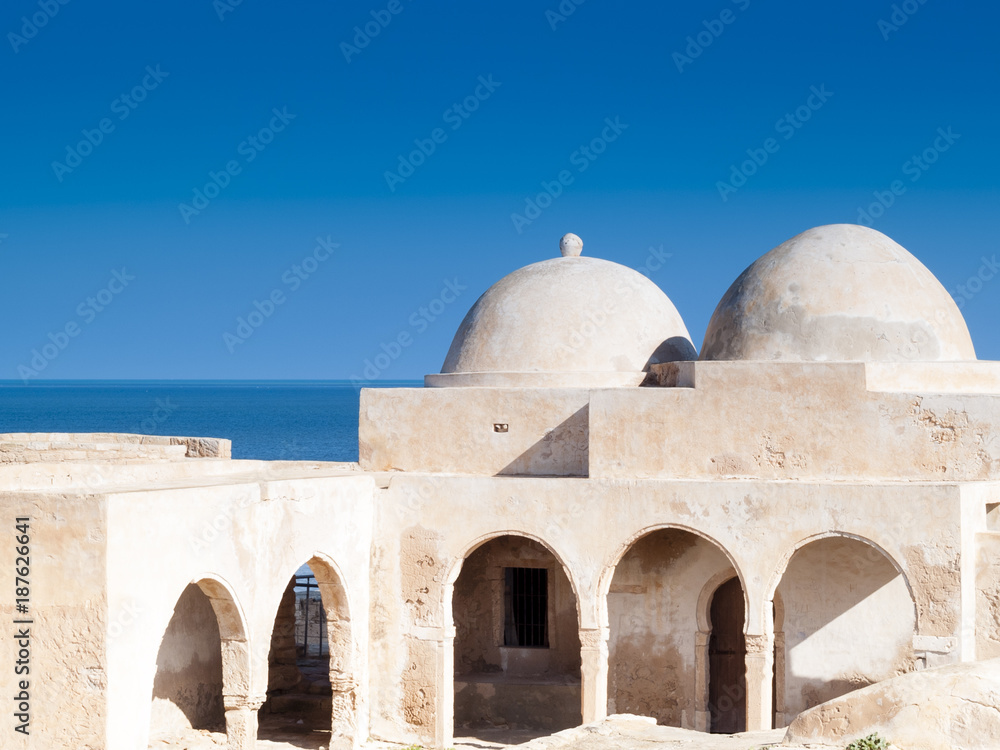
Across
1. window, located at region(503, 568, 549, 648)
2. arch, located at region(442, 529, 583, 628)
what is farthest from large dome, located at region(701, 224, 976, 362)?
window, located at region(503, 568, 549, 648)

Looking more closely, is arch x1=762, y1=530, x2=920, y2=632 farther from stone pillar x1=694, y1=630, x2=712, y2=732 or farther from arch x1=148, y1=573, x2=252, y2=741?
arch x1=148, y1=573, x2=252, y2=741

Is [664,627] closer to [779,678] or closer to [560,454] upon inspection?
[779,678]

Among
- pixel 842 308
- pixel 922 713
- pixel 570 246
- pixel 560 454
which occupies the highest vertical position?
pixel 570 246

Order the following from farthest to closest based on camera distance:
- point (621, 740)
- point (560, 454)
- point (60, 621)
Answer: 1. point (560, 454)
2. point (621, 740)
3. point (60, 621)

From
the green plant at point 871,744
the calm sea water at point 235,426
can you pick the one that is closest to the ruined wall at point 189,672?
the green plant at point 871,744

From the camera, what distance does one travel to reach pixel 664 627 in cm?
1498

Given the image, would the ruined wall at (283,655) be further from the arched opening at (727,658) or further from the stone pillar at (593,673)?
the arched opening at (727,658)

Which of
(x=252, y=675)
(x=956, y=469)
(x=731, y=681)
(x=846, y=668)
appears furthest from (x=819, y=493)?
(x=252, y=675)

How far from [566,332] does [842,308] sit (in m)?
3.78

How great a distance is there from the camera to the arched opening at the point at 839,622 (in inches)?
549

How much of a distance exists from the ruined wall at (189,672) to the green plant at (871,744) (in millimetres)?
7869

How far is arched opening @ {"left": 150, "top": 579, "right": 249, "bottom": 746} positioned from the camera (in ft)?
43.7

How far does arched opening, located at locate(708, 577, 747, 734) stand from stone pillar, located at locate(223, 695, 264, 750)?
6590 mm

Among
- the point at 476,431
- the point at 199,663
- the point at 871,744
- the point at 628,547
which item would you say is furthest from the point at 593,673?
A: the point at 871,744
